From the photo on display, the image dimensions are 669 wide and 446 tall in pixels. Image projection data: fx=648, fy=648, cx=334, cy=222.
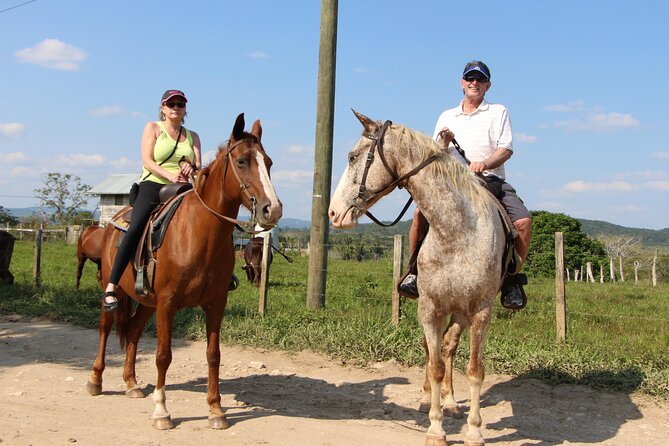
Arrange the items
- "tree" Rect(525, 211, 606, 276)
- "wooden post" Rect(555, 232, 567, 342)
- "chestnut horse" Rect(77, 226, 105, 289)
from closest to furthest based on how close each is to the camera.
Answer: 1. "wooden post" Rect(555, 232, 567, 342)
2. "chestnut horse" Rect(77, 226, 105, 289)
3. "tree" Rect(525, 211, 606, 276)

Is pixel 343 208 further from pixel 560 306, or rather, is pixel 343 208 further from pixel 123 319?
pixel 560 306

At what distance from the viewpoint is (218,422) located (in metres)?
5.57

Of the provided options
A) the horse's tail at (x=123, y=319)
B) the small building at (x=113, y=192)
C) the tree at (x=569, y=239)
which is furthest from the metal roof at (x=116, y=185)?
the horse's tail at (x=123, y=319)

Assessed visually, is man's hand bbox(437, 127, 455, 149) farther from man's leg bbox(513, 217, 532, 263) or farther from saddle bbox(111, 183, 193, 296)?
saddle bbox(111, 183, 193, 296)

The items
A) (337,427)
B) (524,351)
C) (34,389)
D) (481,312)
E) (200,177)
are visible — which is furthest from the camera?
(524,351)

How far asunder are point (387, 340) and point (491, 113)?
12.3 ft

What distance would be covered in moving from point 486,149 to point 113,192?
57.7 metres

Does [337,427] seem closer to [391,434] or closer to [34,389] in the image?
[391,434]

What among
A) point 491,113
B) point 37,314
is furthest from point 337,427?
point 37,314

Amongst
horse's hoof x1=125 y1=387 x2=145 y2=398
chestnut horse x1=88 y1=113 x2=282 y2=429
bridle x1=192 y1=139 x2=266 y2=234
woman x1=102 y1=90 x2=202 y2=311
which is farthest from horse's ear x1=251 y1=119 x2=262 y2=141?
horse's hoof x1=125 y1=387 x2=145 y2=398

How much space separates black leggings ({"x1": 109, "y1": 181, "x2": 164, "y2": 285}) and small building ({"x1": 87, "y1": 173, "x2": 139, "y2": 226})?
5189 cm

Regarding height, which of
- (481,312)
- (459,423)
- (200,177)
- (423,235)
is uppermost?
(200,177)

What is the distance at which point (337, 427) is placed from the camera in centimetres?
546

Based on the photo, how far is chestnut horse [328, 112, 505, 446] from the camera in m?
5.00
